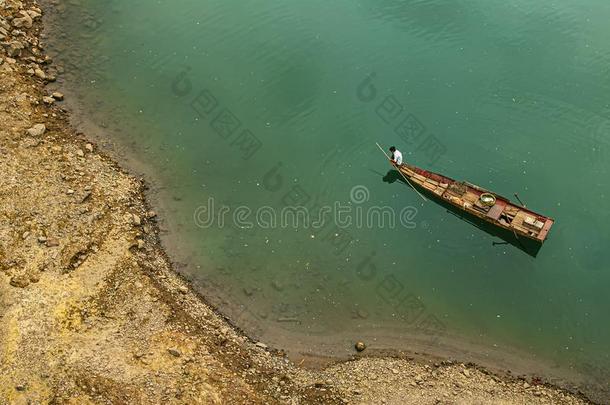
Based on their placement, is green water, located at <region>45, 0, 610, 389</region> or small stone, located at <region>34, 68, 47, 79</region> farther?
small stone, located at <region>34, 68, 47, 79</region>

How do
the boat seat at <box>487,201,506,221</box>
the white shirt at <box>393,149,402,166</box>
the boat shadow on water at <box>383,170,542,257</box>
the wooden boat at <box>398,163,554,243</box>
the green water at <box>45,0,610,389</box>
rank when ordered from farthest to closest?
the white shirt at <box>393,149,402,166</box> → the boat shadow on water at <box>383,170,542,257</box> → the boat seat at <box>487,201,506,221</box> → the wooden boat at <box>398,163,554,243</box> → the green water at <box>45,0,610,389</box>

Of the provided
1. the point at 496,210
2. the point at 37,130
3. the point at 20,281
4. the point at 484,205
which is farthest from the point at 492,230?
the point at 37,130

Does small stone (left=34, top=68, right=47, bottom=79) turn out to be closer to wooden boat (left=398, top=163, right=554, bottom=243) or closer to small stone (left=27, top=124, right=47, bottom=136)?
small stone (left=27, top=124, right=47, bottom=136)

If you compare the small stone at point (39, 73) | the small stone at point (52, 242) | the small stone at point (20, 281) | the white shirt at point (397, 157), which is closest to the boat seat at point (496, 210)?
the white shirt at point (397, 157)

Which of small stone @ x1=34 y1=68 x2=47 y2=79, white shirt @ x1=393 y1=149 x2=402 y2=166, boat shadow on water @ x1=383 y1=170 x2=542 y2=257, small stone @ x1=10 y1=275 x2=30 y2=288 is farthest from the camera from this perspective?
small stone @ x1=34 y1=68 x2=47 y2=79

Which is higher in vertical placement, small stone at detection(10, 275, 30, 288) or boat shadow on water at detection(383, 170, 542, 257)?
boat shadow on water at detection(383, 170, 542, 257)

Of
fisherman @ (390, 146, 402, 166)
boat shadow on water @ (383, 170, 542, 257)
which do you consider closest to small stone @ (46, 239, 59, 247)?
fisherman @ (390, 146, 402, 166)

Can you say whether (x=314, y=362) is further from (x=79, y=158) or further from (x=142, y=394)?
(x=79, y=158)

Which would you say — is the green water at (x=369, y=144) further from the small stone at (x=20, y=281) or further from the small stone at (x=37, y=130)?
the small stone at (x=20, y=281)
